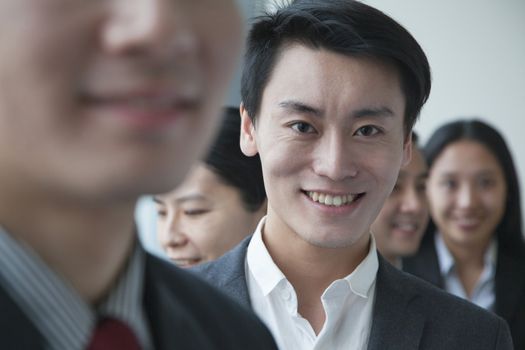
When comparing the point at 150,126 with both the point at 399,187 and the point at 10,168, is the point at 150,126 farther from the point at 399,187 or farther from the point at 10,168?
the point at 399,187

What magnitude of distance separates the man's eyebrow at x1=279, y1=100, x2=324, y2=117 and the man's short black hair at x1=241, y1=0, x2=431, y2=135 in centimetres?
11

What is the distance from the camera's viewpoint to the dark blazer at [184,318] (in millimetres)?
731

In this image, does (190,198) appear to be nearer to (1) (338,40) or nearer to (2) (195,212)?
(2) (195,212)

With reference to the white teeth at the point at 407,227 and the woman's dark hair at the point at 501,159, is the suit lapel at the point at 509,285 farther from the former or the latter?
the white teeth at the point at 407,227

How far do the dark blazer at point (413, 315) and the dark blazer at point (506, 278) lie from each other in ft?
5.42

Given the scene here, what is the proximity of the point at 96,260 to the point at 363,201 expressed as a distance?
0.97 meters

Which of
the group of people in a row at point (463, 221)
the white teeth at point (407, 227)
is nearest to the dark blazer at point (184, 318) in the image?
the group of people in a row at point (463, 221)

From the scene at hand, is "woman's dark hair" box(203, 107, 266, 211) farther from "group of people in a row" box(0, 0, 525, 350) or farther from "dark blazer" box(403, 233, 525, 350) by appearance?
"dark blazer" box(403, 233, 525, 350)

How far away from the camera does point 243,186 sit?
2271 millimetres

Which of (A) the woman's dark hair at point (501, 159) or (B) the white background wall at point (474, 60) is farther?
(B) the white background wall at point (474, 60)

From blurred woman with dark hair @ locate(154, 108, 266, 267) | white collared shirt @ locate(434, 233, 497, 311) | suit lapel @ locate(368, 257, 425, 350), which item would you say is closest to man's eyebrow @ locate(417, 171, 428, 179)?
white collared shirt @ locate(434, 233, 497, 311)

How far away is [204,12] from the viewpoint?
0.75 meters

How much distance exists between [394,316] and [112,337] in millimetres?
1007

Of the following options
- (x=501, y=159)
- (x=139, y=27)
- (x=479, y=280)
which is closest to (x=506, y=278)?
(x=479, y=280)
